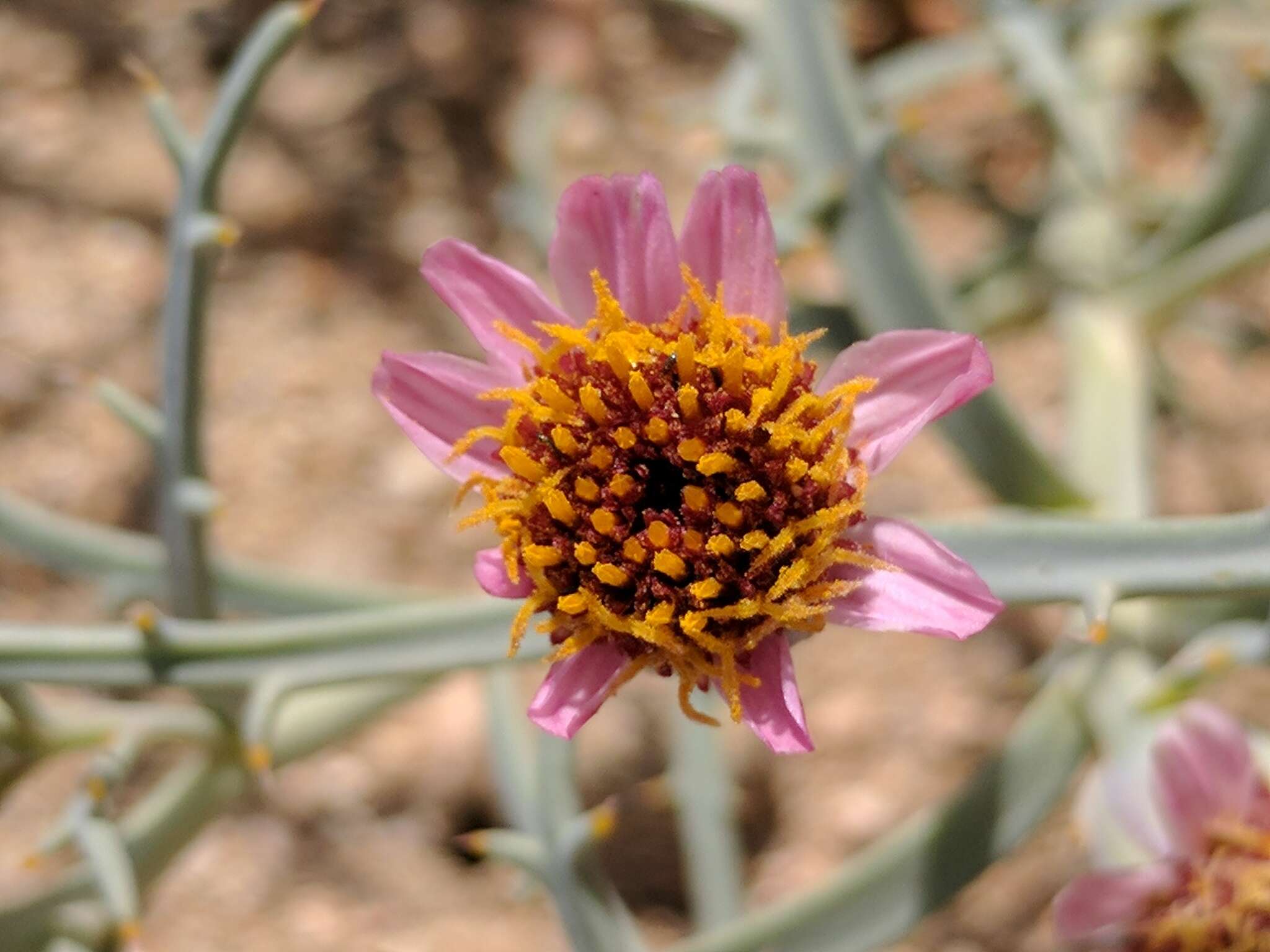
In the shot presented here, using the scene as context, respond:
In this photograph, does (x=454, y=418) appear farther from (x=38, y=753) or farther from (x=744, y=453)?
(x=38, y=753)

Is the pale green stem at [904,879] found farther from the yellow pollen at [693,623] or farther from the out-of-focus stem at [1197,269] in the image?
the out-of-focus stem at [1197,269]

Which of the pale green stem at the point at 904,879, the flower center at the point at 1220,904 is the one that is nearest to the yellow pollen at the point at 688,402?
the pale green stem at the point at 904,879

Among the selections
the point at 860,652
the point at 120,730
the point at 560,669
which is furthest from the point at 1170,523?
the point at 860,652

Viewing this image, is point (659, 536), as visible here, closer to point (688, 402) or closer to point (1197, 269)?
point (688, 402)

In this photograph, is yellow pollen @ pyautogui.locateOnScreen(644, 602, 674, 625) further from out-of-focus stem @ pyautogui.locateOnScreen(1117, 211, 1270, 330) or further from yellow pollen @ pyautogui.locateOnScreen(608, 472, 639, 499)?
out-of-focus stem @ pyautogui.locateOnScreen(1117, 211, 1270, 330)

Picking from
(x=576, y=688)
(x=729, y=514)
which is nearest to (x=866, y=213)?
(x=729, y=514)

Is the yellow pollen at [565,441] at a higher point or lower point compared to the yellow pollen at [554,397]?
lower

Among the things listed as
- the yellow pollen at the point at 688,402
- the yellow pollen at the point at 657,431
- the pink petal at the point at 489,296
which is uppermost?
the pink petal at the point at 489,296

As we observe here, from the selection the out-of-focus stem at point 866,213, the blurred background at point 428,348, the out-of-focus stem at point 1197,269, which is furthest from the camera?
the blurred background at point 428,348
